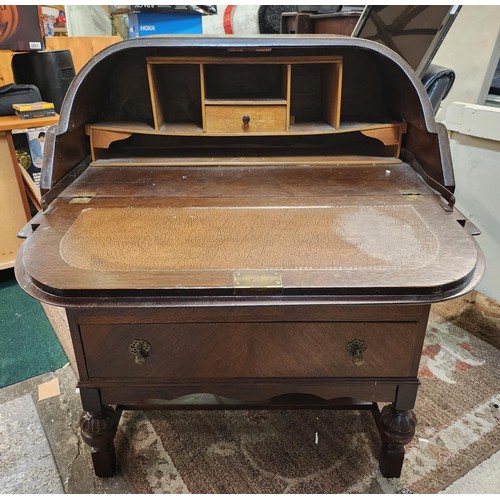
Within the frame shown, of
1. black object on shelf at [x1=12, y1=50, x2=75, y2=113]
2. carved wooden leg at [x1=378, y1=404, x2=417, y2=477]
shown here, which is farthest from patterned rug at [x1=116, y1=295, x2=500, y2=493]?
black object on shelf at [x1=12, y1=50, x2=75, y2=113]

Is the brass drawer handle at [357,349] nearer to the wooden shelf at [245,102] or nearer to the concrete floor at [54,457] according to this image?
the concrete floor at [54,457]

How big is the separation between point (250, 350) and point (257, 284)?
27 cm

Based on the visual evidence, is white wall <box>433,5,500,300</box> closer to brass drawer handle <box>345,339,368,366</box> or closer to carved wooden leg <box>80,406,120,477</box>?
brass drawer handle <box>345,339,368,366</box>

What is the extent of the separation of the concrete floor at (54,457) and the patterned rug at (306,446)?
0.04 metres

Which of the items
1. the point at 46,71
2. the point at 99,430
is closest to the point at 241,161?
the point at 99,430

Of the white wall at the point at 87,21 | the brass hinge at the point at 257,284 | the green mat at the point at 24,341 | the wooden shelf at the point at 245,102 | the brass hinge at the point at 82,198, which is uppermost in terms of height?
the white wall at the point at 87,21

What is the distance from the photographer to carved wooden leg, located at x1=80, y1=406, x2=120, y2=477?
1.19m

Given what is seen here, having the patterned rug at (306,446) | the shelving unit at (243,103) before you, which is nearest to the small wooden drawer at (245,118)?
the shelving unit at (243,103)

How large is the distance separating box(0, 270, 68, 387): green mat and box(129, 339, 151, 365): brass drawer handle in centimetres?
94

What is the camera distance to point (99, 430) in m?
1.19

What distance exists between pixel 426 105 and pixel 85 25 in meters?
3.34

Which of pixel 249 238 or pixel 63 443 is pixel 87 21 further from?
pixel 249 238

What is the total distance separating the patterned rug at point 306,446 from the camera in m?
1.34

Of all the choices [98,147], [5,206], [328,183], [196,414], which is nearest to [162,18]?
[5,206]
